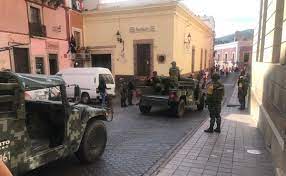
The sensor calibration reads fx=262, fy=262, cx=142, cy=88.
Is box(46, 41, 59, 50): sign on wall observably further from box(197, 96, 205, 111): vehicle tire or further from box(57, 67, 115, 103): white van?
box(197, 96, 205, 111): vehicle tire

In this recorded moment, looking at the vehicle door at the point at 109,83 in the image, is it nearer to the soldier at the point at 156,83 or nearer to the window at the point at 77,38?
the soldier at the point at 156,83

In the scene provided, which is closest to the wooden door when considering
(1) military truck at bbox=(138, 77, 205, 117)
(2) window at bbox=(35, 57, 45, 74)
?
(2) window at bbox=(35, 57, 45, 74)

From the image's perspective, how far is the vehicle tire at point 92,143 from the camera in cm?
569

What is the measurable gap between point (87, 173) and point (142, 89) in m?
6.39

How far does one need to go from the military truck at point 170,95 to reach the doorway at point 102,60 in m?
11.4

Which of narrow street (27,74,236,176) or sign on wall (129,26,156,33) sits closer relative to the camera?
→ narrow street (27,74,236,176)

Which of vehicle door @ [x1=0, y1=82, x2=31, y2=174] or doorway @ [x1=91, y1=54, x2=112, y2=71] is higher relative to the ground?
doorway @ [x1=91, y1=54, x2=112, y2=71]

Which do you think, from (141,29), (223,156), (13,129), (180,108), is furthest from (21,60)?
(223,156)

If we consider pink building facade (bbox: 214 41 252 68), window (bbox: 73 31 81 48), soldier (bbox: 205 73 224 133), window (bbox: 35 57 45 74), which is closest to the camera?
soldier (bbox: 205 73 224 133)

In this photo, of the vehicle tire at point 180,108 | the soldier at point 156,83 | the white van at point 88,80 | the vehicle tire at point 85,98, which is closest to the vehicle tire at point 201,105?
the vehicle tire at point 180,108

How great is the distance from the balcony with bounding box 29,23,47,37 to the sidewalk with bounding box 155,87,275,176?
12993 millimetres

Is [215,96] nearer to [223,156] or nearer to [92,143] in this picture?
[223,156]

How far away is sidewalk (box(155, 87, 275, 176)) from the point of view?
521 cm

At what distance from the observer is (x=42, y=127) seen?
5.52 m
